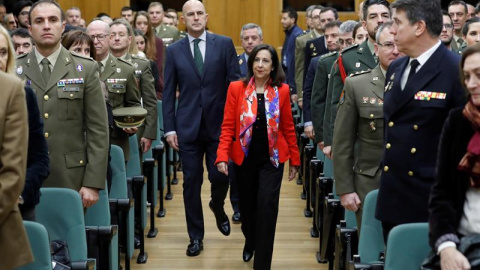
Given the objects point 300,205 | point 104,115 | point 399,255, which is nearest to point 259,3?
point 300,205

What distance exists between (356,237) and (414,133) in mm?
766

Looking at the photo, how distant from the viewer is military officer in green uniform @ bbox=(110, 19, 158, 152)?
5.81m

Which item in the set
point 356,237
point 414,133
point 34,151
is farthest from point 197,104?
point 34,151

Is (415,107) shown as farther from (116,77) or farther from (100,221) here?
(116,77)

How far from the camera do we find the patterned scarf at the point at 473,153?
7.77 feet

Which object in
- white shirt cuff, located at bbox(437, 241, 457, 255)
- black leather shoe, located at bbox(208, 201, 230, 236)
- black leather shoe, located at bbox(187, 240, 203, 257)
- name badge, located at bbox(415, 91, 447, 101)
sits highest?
name badge, located at bbox(415, 91, 447, 101)

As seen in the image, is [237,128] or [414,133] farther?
[237,128]

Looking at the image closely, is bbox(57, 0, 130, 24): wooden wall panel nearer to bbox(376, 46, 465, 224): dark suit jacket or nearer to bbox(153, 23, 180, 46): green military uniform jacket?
bbox(153, 23, 180, 46): green military uniform jacket

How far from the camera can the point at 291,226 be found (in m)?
6.20

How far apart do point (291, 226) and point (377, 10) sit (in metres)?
1.91

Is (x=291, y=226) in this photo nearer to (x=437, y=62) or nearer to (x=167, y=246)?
(x=167, y=246)

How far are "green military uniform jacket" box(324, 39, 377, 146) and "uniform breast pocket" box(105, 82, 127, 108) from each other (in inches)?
53.2

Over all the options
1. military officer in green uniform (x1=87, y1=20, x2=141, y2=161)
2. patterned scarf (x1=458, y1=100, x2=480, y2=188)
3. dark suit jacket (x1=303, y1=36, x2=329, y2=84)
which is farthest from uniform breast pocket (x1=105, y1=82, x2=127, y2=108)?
patterned scarf (x1=458, y1=100, x2=480, y2=188)

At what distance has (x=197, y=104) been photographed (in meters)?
5.46
